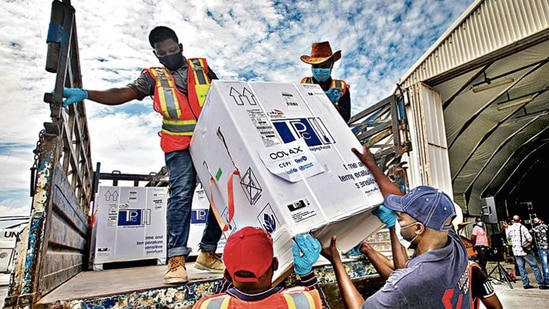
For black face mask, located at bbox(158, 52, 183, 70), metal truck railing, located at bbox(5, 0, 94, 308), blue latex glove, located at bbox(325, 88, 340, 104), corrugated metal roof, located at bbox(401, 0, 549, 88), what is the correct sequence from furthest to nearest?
corrugated metal roof, located at bbox(401, 0, 549, 88) → blue latex glove, located at bbox(325, 88, 340, 104) → black face mask, located at bbox(158, 52, 183, 70) → metal truck railing, located at bbox(5, 0, 94, 308)

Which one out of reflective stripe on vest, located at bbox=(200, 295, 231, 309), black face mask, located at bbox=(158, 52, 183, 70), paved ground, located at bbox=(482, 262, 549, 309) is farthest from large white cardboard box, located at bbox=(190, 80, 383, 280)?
paved ground, located at bbox=(482, 262, 549, 309)

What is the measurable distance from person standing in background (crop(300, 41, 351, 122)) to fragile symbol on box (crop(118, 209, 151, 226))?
93.4 inches

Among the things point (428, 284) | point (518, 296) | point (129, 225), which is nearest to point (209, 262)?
point (428, 284)

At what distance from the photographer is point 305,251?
1294 mm

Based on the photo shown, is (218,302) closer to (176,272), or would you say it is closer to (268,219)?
(268,219)

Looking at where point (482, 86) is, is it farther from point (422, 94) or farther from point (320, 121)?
point (320, 121)

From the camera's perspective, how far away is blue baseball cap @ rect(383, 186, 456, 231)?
164cm

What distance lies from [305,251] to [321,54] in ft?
6.02

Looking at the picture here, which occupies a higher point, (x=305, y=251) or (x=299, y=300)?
(x=305, y=251)

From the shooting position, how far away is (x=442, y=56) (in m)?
7.45

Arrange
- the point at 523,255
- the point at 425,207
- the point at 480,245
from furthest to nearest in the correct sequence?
1. the point at 480,245
2. the point at 523,255
3. the point at 425,207

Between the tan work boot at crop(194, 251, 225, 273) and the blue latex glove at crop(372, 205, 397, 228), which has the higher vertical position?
the blue latex glove at crop(372, 205, 397, 228)

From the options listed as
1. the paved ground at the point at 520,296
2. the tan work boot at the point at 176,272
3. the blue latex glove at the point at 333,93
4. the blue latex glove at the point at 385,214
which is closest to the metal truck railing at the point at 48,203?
the tan work boot at the point at 176,272

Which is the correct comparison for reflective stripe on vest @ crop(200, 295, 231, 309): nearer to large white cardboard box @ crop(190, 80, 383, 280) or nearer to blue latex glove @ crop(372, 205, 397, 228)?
large white cardboard box @ crop(190, 80, 383, 280)
